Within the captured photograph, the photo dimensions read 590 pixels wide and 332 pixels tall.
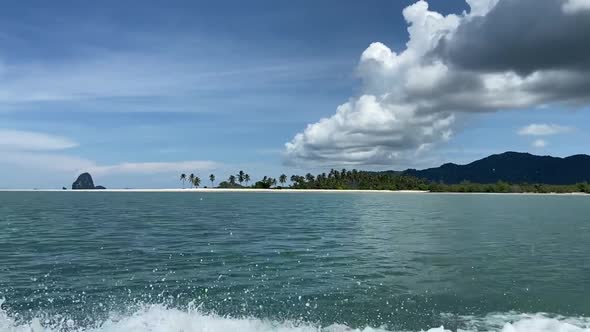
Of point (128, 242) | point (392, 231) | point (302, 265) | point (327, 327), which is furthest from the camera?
point (392, 231)

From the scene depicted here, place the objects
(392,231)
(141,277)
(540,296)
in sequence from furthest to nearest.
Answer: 1. (392,231)
2. (141,277)
3. (540,296)

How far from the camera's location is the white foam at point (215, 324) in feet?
55.2

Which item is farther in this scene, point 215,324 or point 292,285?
point 292,285

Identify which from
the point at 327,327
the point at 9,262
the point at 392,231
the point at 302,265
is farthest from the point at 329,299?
the point at 392,231

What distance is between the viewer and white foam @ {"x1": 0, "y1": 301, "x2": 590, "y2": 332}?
16.8 meters

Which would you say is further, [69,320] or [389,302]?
[389,302]

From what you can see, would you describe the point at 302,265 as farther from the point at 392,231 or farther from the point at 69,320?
the point at 392,231

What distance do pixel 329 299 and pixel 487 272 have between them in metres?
11.6

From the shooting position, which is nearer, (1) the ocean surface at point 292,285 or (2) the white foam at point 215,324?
(2) the white foam at point 215,324

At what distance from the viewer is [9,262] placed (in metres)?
30.9

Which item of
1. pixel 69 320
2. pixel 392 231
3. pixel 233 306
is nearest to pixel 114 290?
pixel 69 320

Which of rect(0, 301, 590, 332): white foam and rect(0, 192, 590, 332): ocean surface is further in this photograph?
rect(0, 192, 590, 332): ocean surface

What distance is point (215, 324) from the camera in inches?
688

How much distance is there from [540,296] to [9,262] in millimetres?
30320
